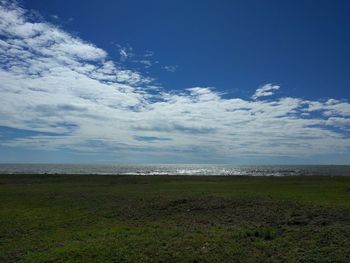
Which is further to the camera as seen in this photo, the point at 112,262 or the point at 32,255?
the point at 32,255

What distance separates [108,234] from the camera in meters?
17.0

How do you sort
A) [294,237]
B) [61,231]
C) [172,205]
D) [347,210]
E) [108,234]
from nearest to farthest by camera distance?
[294,237] → [108,234] → [61,231] → [347,210] → [172,205]

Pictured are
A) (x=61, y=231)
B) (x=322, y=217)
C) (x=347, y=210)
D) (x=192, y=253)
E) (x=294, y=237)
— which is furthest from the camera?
(x=347, y=210)

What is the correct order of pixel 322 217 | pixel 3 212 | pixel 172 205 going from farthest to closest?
pixel 172 205 → pixel 3 212 → pixel 322 217

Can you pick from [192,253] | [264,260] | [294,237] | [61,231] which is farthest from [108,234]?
[294,237]

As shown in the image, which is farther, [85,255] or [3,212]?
[3,212]

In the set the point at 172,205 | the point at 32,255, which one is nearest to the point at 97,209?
the point at 172,205

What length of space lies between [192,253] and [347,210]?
13918mm

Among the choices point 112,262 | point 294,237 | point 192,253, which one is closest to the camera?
point 112,262

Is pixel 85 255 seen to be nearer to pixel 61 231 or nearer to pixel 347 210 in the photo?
pixel 61 231

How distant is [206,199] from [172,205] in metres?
3.93

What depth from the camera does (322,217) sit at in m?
19.6

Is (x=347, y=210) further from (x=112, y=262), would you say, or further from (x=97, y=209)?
(x=97, y=209)

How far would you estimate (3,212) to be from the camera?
2419 cm
